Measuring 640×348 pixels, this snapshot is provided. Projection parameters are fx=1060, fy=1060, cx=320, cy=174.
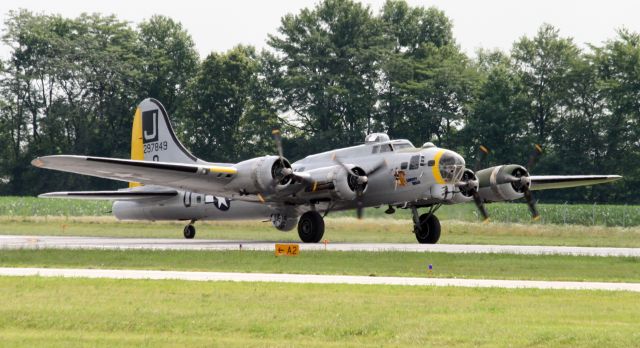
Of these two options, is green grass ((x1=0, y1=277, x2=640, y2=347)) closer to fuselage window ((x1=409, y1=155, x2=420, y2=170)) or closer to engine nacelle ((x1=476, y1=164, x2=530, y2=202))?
fuselage window ((x1=409, y1=155, x2=420, y2=170))

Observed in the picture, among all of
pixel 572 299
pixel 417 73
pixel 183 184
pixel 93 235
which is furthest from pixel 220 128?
pixel 572 299

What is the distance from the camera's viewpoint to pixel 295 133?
102 m

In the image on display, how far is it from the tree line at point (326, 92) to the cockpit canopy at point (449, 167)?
153 ft

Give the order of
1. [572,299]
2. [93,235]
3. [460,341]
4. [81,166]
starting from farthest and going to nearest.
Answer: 1. [93,235]
2. [81,166]
3. [572,299]
4. [460,341]

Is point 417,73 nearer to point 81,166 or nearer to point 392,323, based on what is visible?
point 81,166

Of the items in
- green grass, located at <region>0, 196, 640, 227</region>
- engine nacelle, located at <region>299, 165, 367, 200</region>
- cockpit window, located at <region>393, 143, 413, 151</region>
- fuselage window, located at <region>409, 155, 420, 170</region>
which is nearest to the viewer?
fuselage window, located at <region>409, 155, 420, 170</region>

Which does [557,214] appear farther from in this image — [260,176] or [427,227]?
[260,176]

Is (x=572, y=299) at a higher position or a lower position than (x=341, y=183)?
lower

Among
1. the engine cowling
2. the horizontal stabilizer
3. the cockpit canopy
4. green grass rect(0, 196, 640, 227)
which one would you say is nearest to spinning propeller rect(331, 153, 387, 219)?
the cockpit canopy

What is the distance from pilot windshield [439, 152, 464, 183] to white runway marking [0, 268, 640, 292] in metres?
13.5

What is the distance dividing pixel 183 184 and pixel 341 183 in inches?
247

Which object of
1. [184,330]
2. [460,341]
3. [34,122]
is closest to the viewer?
[460,341]

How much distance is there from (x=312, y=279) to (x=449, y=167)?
15.1m

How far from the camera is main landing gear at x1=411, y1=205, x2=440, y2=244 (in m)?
42.9
